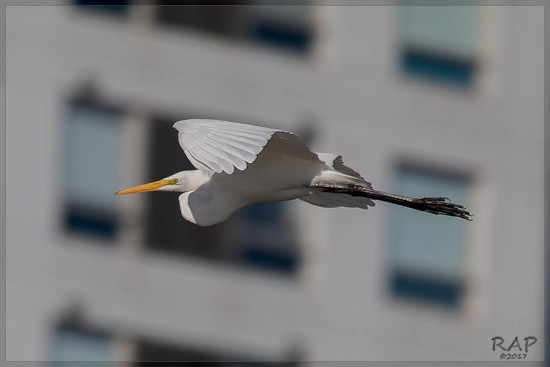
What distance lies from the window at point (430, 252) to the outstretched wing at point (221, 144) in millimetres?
5058

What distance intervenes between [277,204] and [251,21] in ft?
4.36

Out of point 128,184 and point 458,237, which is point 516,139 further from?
point 128,184

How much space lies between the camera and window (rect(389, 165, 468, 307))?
9.99 metres

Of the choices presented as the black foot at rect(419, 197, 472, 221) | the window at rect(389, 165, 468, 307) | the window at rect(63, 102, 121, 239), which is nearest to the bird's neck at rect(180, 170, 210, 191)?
the black foot at rect(419, 197, 472, 221)

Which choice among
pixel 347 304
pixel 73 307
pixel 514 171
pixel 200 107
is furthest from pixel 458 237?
pixel 73 307

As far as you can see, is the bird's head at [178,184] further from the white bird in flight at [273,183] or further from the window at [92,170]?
the window at [92,170]

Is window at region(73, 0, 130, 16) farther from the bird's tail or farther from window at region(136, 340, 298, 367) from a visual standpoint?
the bird's tail

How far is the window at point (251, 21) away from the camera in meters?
9.77

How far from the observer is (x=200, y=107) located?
30.5ft

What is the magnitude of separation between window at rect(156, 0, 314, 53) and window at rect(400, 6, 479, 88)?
0.83 metres

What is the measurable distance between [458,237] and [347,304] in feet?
4.52

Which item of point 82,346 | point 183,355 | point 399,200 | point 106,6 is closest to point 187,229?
point 183,355

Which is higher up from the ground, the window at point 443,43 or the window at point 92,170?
the window at point 443,43

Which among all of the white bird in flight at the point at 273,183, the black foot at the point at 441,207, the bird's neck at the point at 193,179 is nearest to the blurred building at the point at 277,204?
the bird's neck at the point at 193,179
